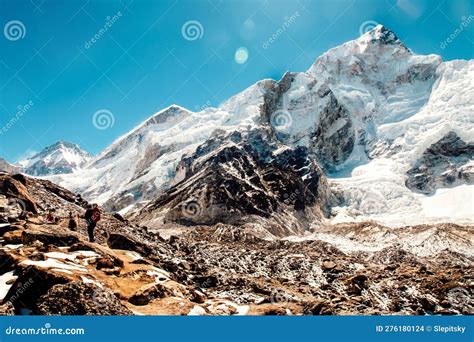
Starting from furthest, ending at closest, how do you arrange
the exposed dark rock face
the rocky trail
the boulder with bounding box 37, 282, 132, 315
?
the exposed dark rock face → the rocky trail → the boulder with bounding box 37, 282, 132, 315

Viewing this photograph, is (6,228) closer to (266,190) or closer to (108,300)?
(108,300)

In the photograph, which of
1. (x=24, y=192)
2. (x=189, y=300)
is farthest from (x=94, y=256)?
(x=24, y=192)

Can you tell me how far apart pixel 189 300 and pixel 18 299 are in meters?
7.42

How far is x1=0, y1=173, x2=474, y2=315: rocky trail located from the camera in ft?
61.1

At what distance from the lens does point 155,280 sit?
24812mm

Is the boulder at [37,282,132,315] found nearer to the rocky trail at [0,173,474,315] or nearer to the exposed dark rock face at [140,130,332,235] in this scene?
the rocky trail at [0,173,474,315]

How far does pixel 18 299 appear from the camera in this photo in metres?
18.5

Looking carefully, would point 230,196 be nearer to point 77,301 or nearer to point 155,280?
point 155,280

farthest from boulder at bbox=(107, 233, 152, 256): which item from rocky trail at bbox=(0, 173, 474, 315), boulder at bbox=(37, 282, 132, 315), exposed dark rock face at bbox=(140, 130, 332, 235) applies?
exposed dark rock face at bbox=(140, 130, 332, 235)

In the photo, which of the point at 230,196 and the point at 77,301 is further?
the point at 230,196

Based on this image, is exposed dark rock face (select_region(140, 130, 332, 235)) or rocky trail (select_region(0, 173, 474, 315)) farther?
exposed dark rock face (select_region(140, 130, 332, 235))

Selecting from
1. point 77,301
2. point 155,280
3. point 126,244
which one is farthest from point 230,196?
point 77,301

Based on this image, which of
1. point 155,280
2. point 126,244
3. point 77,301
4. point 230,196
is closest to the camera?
point 77,301

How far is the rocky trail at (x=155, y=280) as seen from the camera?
18609 mm
